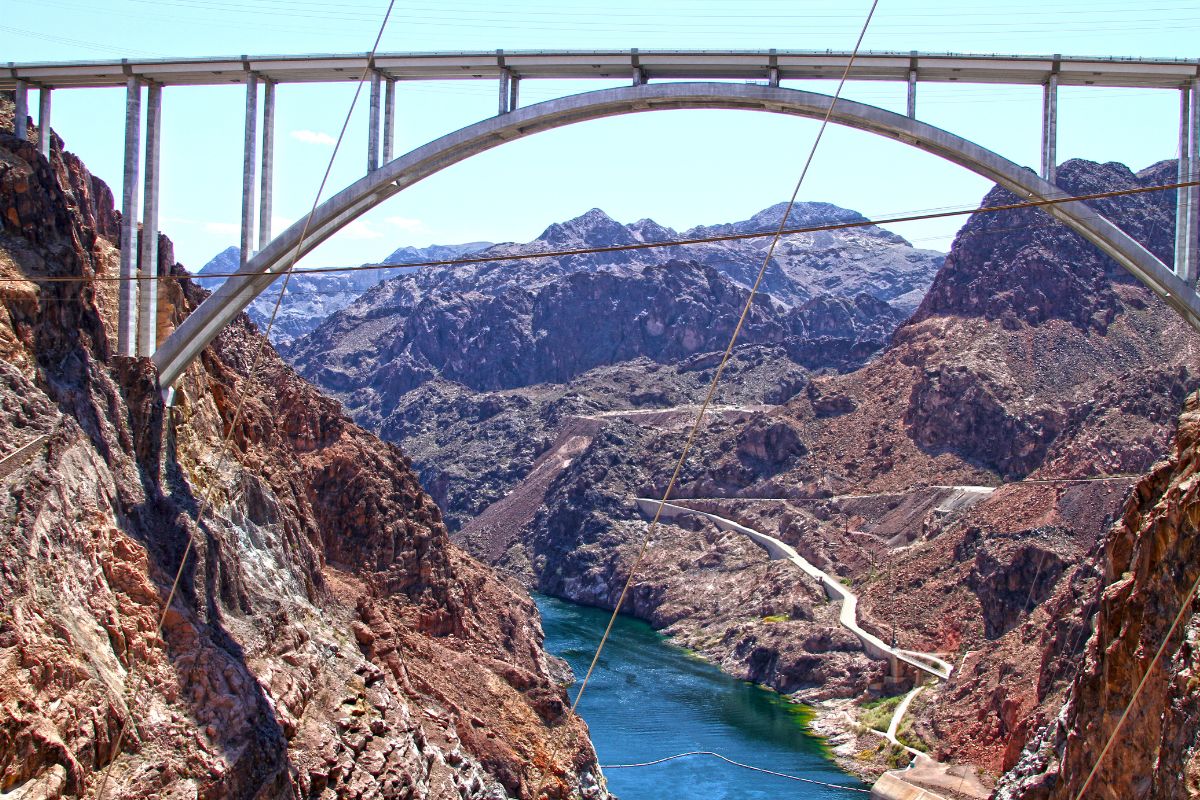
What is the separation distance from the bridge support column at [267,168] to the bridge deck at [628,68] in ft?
1.52

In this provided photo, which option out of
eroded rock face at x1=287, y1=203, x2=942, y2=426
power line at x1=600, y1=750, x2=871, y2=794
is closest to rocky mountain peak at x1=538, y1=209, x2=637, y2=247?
eroded rock face at x1=287, y1=203, x2=942, y2=426

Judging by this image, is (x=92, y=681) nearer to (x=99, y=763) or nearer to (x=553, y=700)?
(x=99, y=763)

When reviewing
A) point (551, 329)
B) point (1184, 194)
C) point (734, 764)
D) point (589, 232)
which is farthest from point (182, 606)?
point (589, 232)

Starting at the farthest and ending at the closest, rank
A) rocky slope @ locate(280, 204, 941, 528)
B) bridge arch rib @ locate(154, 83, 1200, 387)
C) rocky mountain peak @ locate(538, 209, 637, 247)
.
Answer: rocky mountain peak @ locate(538, 209, 637, 247), rocky slope @ locate(280, 204, 941, 528), bridge arch rib @ locate(154, 83, 1200, 387)

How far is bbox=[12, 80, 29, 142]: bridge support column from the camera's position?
25.4 metres

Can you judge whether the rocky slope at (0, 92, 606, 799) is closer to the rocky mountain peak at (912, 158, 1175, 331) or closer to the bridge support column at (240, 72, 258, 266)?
the bridge support column at (240, 72, 258, 266)

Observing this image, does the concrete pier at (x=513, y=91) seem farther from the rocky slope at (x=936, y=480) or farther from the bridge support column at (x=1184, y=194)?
the rocky slope at (x=936, y=480)

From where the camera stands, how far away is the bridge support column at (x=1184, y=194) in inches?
897

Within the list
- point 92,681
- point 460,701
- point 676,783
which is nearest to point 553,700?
point 460,701

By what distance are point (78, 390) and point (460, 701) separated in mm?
14211

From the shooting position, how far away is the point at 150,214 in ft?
83.7

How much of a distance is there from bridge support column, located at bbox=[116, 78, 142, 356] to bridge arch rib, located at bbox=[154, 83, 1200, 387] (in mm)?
687

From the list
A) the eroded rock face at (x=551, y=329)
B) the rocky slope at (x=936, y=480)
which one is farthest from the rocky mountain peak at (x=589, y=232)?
the rocky slope at (x=936, y=480)

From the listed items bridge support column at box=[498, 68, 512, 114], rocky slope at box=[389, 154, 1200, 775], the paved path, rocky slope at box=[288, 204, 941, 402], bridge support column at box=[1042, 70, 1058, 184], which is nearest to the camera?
bridge support column at box=[1042, 70, 1058, 184]
